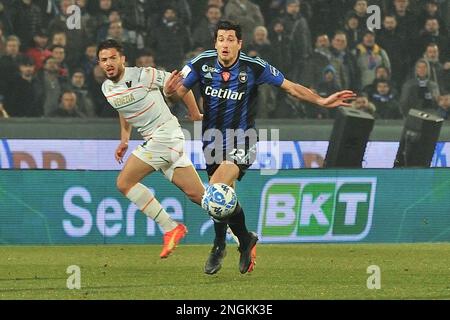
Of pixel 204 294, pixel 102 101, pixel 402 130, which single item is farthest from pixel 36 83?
pixel 204 294

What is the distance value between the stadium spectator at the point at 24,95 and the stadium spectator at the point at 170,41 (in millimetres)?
1709

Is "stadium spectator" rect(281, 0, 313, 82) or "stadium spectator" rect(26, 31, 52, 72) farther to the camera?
"stadium spectator" rect(281, 0, 313, 82)

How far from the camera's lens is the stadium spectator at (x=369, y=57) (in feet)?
54.7

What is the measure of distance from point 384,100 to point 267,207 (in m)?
3.33

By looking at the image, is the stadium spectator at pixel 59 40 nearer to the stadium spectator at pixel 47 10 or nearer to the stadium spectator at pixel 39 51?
the stadium spectator at pixel 39 51

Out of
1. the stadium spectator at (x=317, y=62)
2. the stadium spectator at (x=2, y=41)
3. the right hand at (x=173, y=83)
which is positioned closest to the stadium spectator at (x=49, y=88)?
the stadium spectator at (x=2, y=41)

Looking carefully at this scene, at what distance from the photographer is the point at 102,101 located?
16016 millimetres

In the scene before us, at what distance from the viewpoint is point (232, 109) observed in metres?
10.0

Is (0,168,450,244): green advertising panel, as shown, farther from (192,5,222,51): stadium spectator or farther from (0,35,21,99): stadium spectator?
(192,5,222,51): stadium spectator

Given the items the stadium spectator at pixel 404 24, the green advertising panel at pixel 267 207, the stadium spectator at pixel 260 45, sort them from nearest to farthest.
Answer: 1. the green advertising panel at pixel 267 207
2. the stadium spectator at pixel 260 45
3. the stadium spectator at pixel 404 24

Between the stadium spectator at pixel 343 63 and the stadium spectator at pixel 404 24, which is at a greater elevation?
the stadium spectator at pixel 404 24

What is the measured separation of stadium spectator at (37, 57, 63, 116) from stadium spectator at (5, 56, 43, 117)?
0.06 m

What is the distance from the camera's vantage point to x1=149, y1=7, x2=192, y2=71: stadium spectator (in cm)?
1628

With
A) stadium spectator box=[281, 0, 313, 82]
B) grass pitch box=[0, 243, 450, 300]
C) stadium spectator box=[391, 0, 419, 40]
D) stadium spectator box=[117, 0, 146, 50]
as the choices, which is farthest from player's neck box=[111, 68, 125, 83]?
stadium spectator box=[391, 0, 419, 40]
